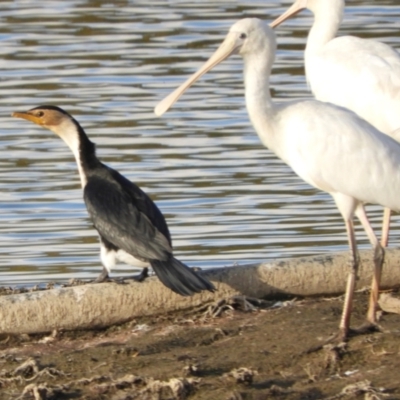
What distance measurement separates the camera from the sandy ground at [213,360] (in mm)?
6469

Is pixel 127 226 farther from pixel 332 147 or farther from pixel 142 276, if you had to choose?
pixel 332 147

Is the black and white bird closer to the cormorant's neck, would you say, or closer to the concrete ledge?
the cormorant's neck

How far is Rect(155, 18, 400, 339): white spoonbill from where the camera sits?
24.6 ft

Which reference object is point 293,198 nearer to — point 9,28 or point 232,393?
point 232,393

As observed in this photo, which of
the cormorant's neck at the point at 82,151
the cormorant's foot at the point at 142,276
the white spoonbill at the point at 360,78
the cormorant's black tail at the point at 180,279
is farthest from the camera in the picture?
the white spoonbill at the point at 360,78

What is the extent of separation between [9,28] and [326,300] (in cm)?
1271

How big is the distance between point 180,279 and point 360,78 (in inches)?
99.9

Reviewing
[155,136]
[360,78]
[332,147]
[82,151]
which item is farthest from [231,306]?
[155,136]

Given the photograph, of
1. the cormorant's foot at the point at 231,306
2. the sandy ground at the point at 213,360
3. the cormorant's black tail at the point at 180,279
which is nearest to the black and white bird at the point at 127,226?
the cormorant's black tail at the point at 180,279

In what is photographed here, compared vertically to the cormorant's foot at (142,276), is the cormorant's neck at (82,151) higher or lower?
higher

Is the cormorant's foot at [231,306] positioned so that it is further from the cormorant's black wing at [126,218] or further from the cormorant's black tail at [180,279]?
the cormorant's black wing at [126,218]

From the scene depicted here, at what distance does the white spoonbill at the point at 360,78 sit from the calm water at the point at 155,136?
4.21 feet

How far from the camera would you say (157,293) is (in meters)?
7.73

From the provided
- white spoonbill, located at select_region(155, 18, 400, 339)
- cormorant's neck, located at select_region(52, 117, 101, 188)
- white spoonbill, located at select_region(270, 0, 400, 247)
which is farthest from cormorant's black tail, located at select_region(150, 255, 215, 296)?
white spoonbill, located at select_region(270, 0, 400, 247)
